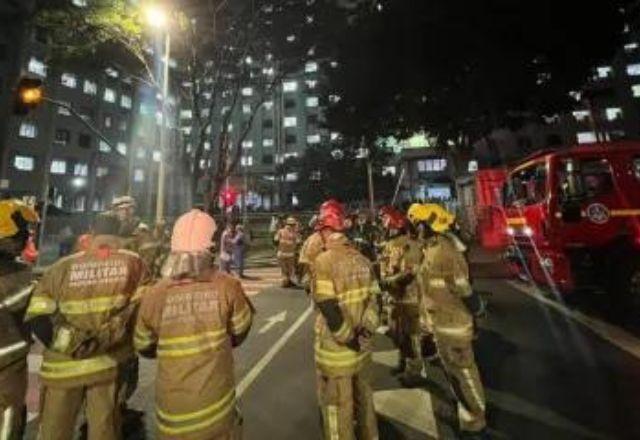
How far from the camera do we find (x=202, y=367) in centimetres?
318

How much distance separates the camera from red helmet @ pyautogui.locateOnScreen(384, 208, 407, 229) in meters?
7.59

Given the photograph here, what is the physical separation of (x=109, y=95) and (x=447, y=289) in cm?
6790

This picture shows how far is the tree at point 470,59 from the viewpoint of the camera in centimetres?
2467

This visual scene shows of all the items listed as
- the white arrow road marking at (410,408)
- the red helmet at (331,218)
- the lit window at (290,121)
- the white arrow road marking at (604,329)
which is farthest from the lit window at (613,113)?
the red helmet at (331,218)

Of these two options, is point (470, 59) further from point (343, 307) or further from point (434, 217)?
point (343, 307)

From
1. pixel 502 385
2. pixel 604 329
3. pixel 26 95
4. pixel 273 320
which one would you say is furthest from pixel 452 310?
pixel 26 95

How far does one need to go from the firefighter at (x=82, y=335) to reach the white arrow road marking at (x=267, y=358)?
2.59m

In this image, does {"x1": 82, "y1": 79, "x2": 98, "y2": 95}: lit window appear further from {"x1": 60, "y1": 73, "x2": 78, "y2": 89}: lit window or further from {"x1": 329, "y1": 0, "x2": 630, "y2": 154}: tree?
{"x1": 329, "y1": 0, "x2": 630, "y2": 154}: tree

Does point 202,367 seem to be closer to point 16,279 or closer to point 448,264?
point 16,279

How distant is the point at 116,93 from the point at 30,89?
57696 mm

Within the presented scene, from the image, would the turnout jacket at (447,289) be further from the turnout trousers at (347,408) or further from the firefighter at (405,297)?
the firefighter at (405,297)

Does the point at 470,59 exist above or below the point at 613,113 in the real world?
below

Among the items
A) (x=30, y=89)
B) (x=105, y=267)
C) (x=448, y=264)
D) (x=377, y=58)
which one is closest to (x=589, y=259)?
(x=448, y=264)

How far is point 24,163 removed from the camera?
53406mm
